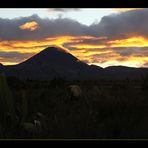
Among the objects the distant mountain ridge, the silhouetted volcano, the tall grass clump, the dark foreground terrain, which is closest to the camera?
the dark foreground terrain

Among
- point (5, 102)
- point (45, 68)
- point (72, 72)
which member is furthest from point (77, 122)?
point (45, 68)

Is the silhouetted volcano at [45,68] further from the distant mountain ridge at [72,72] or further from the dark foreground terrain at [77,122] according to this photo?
the dark foreground terrain at [77,122]

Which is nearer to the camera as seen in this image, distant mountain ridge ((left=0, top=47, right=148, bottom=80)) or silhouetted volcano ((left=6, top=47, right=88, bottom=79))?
distant mountain ridge ((left=0, top=47, right=148, bottom=80))

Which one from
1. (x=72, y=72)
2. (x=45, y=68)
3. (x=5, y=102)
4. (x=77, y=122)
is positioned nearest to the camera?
(x=77, y=122)

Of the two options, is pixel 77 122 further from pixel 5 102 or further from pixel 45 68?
pixel 45 68

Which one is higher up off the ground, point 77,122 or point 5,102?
point 5,102

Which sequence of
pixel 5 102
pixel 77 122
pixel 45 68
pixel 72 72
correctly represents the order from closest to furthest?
1. pixel 77 122
2. pixel 5 102
3. pixel 72 72
4. pixel 45 68

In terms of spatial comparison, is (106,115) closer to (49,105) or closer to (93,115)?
(93,115)

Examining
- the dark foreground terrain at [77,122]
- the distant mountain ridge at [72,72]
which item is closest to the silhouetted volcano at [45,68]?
the distant mountain ridge at [72,72]

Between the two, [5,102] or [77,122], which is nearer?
[77,122]

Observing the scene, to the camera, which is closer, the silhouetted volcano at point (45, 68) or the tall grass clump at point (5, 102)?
the tall grass clump at point (5, 102)

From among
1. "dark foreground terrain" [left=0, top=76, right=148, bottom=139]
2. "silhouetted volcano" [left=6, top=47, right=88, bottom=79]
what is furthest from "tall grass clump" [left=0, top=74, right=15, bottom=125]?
"silhouetted volcano" [left=6, top=47, right=88, bottom=79]

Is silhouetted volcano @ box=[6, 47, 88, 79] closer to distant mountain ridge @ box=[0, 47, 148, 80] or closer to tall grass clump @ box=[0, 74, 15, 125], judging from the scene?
distant mountain ridge @ box=[0, 47, 148, 80]

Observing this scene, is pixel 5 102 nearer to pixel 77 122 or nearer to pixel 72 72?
pixel 77 122
